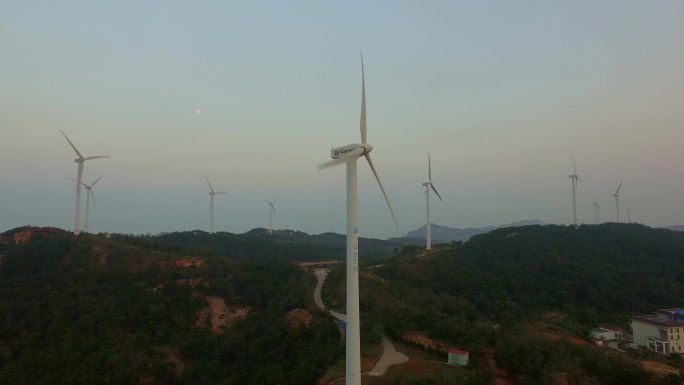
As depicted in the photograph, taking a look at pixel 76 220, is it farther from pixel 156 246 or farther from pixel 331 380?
pixel 331 380

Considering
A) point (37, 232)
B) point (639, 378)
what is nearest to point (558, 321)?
point (639, 378)

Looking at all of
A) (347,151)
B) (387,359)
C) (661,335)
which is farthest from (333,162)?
(661,335)

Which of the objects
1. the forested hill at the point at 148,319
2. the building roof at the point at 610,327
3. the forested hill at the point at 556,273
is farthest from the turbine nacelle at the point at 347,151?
the building roof at the point at 610,327

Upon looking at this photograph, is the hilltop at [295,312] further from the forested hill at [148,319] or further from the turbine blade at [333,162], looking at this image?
the turbine blade at [333,162]

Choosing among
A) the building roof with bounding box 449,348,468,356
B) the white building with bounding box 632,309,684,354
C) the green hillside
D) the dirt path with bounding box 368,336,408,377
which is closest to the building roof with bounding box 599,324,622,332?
the green hillside

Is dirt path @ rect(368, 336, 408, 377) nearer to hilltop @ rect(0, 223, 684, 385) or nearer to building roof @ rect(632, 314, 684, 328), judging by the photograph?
hilltop @ rect(0, 223, 684, 385)

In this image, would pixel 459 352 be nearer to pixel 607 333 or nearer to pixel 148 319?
pixel 148 319

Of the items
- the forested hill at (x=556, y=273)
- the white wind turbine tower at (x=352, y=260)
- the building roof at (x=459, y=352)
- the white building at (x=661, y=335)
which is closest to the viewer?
the white wind turbine tower at (x=352, y=260)
